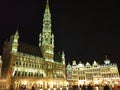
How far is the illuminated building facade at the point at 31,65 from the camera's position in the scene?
202 feet

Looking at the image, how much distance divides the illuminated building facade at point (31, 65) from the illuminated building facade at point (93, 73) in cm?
1736

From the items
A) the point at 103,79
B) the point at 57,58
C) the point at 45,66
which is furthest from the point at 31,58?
the point at 103,79

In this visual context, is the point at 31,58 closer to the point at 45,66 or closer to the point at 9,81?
the point at 45,66

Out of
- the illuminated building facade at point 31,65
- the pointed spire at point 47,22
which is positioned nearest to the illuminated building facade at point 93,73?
the illuminated building facade at point 31,65

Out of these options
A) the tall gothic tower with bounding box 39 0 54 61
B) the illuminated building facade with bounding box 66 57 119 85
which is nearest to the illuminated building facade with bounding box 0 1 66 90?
the tall gothic tower with bounding box 39 0 54 61

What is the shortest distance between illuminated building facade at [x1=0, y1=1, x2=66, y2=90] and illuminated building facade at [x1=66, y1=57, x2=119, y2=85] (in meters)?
17.4

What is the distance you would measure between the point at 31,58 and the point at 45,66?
10702 millimetres

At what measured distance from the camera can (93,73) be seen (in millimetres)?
105125

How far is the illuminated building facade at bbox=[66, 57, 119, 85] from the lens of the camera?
3868 inches

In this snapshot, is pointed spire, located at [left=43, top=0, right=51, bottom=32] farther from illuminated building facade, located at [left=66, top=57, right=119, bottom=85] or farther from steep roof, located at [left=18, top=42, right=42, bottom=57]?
illuminated building facade, located at [left=66, top=57, right=119, bottom=85]

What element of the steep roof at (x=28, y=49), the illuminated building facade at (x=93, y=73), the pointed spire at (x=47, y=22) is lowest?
the illuminated building facade at (x=93, y=73)

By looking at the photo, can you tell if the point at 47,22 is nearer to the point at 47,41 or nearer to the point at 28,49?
the point at 47,41

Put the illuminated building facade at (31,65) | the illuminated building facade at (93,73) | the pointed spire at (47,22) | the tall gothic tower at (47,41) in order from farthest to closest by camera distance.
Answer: the illuminated building facade at (93,73) → the pointed spire at (47,22) → the tall gothic tower at (47,41) → the illuminated building facade at (31,65)

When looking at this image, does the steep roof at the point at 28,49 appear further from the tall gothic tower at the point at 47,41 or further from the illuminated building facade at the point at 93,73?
the illuminated building facade at the point at 93,73
